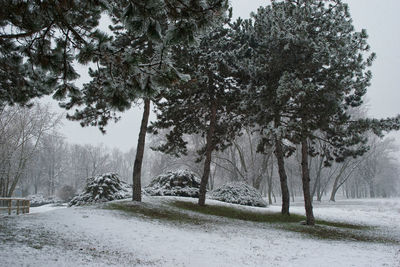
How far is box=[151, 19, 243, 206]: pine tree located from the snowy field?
6454 mm

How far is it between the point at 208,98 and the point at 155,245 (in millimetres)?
10018

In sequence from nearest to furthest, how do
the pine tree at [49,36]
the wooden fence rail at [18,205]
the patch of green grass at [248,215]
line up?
the pine tree at [49,36] < the wooden fence rail at [18,205] < the patch of green grass at [248,215]

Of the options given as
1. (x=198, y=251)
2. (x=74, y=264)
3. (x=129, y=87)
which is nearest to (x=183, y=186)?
(x=198, y=251)

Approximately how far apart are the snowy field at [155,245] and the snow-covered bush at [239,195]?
816 centimetres

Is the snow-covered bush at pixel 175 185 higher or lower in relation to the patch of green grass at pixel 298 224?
higher

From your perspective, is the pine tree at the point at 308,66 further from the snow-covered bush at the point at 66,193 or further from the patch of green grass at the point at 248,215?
the snow-covered bush at the point at 66,193

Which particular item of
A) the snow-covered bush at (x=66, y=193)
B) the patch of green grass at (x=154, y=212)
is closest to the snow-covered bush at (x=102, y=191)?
the patch of green grass at (x=154, y=212)

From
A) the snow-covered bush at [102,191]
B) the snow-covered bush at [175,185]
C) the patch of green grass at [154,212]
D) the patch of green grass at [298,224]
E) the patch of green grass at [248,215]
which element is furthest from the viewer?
the snow-covered bush at [175,185]

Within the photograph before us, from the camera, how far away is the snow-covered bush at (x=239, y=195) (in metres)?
19.7

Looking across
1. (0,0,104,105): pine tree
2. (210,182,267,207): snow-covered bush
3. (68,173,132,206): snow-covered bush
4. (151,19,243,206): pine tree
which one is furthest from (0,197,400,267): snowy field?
(210,182,267,207): snow-covered bush

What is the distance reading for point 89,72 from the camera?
41.8ft

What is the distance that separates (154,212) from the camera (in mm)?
12938

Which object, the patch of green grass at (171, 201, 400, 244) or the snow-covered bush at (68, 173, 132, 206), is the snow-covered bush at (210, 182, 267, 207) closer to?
the patch of green grass at (171, 201, 400, 244)

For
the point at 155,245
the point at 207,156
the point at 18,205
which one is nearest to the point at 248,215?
the point at 207,156
